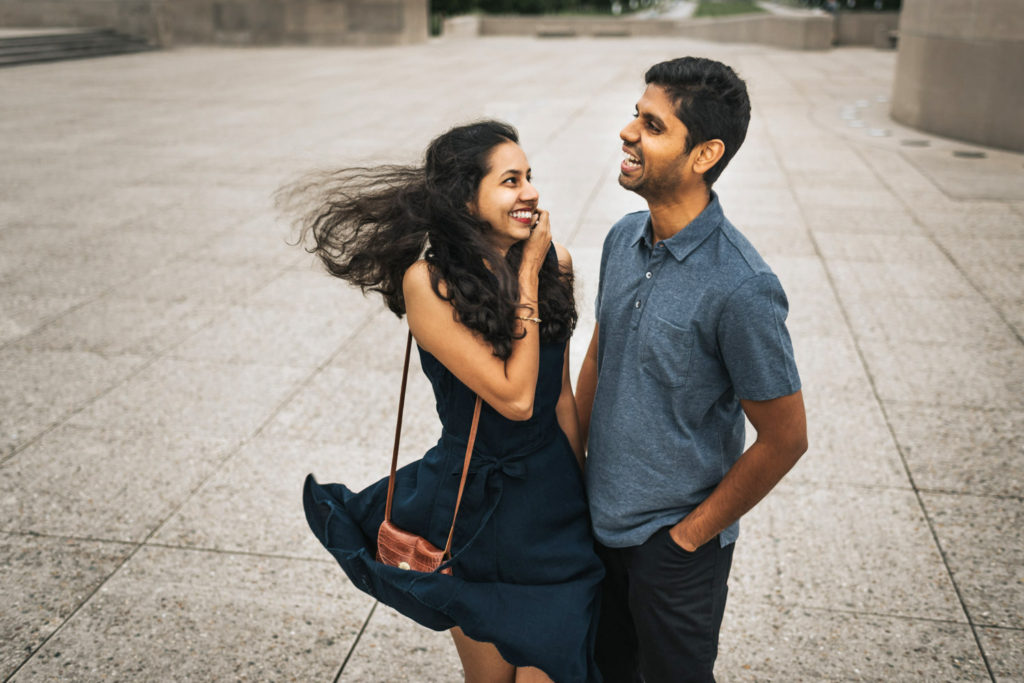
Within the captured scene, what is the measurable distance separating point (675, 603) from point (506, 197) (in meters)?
1.12

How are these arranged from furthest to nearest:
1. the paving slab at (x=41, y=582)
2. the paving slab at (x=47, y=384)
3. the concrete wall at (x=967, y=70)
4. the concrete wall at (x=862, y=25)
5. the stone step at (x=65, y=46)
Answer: the concrete wall at (x=862, y=25) → the stone step at (x=65, y=46) → the concrete wall at (x=967, y=70) → the paving slab at (x=47, y=384) → the paving slab at (x=41, y=582)

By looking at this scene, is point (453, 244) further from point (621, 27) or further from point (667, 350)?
point (621, 27)

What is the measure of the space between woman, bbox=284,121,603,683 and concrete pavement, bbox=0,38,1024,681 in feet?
3.19

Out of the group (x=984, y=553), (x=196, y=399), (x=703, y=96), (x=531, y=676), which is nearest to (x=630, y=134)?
(x=703, y=96)

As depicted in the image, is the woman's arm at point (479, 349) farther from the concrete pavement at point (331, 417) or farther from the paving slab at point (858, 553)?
the paving slab at point (858, 553)

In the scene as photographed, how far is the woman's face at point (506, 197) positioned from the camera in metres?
2.24

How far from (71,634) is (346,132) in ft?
34.2

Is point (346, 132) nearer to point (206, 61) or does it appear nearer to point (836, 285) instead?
point (836, 285)

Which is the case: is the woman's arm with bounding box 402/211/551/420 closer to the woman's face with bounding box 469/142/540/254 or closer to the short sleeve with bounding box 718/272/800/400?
the woman's face with bounding box 469/142/540/254

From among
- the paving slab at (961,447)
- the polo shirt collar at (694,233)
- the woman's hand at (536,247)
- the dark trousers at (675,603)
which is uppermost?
the polo shirt collar at (694,233)

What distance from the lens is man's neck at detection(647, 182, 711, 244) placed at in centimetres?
213

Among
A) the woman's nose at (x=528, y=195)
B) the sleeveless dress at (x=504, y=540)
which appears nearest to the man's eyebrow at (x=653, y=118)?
the woman's nose at (x=528, y=195)

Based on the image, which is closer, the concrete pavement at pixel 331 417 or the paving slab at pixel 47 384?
the concrete pavement at pixel 331 417

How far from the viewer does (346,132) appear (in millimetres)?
12695
